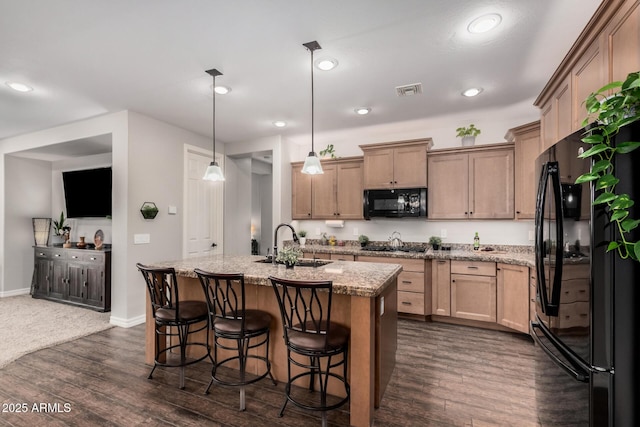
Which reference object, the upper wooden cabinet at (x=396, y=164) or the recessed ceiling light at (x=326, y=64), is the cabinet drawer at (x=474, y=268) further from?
the recessed ceiling light at (x=326, y=64)

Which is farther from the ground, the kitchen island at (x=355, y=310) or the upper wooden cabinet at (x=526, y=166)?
the upper wooden cabinet at (x=526, y=166)

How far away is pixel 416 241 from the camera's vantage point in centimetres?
466

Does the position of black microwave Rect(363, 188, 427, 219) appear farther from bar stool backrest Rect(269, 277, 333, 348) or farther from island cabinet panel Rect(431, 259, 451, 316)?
bar stool backrest Rect(269, 277, 333, 348)

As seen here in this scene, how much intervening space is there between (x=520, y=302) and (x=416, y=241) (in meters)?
1.61

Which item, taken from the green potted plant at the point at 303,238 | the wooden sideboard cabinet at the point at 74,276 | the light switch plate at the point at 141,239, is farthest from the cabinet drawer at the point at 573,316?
the wooden sideboard cabinet at the point at 74,276

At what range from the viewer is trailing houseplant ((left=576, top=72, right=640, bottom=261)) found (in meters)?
1.21

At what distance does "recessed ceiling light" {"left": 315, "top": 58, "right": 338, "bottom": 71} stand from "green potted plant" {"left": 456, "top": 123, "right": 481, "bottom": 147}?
230 cm

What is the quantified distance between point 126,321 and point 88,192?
2.77 m

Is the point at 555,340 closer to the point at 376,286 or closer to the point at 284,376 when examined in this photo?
the point at 376,286

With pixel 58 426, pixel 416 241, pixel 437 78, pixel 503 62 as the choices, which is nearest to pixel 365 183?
pixel 416 241

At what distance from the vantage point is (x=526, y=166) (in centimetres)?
364

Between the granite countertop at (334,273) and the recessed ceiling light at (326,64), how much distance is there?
6.13 feet

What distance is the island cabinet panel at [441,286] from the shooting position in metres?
3.88

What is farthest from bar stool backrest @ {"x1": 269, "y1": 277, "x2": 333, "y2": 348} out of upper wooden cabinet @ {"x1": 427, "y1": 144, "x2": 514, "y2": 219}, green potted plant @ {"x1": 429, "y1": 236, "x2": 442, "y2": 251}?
upper wooden cabinet @ {"x1": 427, "y1": 144, "x2": 514, "y2": 219}
